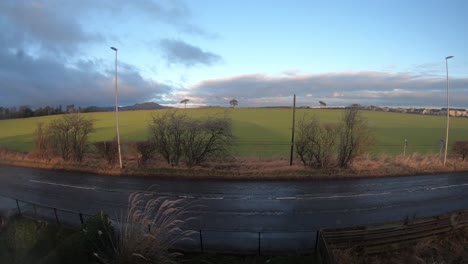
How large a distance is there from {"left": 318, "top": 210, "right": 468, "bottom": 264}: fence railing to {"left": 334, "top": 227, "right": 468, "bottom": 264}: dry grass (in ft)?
0.50

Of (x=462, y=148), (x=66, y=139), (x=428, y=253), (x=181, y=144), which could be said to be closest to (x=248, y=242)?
(x=428, y=253)

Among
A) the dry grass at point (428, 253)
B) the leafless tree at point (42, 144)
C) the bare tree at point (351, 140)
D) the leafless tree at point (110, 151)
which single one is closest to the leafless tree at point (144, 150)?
the leafless tree at point (110, 151)

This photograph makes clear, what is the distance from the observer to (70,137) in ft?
99.4

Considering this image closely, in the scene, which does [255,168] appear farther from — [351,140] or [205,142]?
[351,140]

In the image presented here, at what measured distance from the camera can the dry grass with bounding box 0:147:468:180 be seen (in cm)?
2180

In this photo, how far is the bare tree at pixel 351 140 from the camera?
25969 mm

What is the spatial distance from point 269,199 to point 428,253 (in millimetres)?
7757

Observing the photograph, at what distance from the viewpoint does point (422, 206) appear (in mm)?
15188

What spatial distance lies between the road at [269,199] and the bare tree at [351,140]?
14.3 ft

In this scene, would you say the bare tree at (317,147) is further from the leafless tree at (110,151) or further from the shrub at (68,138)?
the shrub at (68,138)

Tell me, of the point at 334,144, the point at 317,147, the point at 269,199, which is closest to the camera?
the point at 269,199

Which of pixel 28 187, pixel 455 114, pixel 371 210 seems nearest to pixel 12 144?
pixel 28 187

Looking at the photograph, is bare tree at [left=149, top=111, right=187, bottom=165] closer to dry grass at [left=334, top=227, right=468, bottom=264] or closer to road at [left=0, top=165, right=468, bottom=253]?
road at [left=0, top=165, right=468, bottom=253]

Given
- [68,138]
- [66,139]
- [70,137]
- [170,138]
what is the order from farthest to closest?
1. [70,137]
2. [68,138]
3. [66,139]
4. [170,138]
